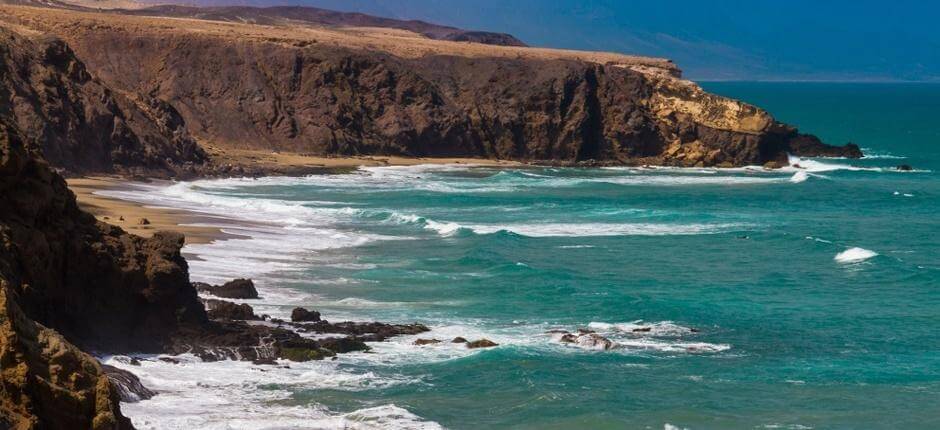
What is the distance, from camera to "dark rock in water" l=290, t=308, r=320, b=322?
3055 cm

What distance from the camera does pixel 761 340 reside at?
3144 centimetres

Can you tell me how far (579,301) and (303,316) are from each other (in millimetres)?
8113

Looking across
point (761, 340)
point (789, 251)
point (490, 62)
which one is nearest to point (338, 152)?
point (490, 62)

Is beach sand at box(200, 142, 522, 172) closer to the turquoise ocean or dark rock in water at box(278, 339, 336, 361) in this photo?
the turquoise ocean

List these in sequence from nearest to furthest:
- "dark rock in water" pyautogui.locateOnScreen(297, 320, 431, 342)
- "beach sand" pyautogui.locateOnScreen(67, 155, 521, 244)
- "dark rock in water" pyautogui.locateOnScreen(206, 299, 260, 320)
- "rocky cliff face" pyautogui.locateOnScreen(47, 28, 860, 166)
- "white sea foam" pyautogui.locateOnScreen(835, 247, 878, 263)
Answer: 1. "dark rock in water" pyautogui.locateOnScreen(297, 320, 431, 342)
2. "dark rock in water" pyautogui.locateOnScreen(206, 299, 260, 320)
3. "beach sand" pyautogui.locateOnScreen(67, 155, 521, 244)
4. "white sea foam" pyautogui.locateOnScreen(835, 247, 878, 263)
5. "rocky cliff face" pyautogui.locateOnScreen(47, 28, 860, 166)

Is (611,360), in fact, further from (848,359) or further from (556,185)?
(556,185)

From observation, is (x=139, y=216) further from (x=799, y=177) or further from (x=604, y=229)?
(x=799, y=177)

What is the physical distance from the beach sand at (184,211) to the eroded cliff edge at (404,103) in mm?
2470

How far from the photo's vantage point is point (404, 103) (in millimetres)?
91125

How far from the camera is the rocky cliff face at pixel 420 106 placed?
88438 millimetres

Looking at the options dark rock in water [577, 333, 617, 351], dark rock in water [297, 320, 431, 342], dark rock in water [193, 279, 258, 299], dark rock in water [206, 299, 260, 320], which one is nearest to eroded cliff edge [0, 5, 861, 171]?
dark rock in water [193, 279, 258, 299]

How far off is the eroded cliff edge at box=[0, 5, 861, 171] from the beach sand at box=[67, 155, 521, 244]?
→ 247 cm

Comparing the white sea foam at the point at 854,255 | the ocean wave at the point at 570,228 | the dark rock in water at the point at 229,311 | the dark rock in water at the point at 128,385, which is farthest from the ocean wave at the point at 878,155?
the dark rock in water at the point at 128,385

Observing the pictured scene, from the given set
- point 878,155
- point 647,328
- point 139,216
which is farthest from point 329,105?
point 647,328
